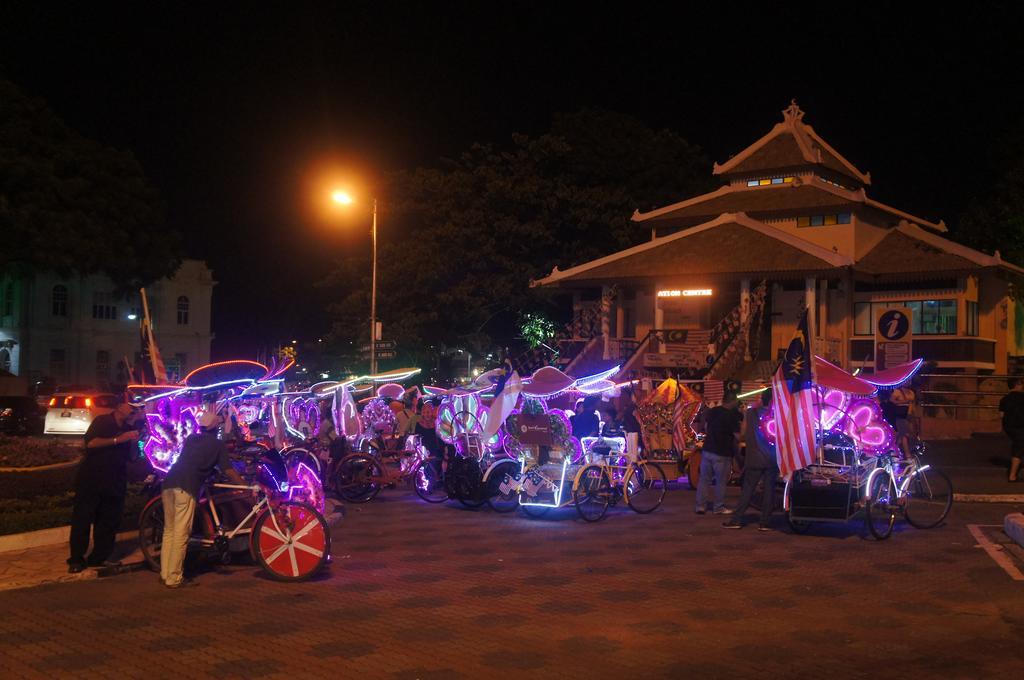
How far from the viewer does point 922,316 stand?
36.6m

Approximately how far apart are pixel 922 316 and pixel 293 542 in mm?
31393

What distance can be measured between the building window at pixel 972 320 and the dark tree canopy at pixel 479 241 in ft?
42.2

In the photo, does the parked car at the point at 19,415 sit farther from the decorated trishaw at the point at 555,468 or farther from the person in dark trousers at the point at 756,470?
the person in dark trousers at the point at 756,470

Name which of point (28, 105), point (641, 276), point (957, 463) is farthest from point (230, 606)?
point (28, 105)

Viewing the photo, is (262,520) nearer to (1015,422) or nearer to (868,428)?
(868,428)

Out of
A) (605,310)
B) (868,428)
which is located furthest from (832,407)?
(605,310)

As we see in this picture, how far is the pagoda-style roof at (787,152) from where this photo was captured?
1574 inches

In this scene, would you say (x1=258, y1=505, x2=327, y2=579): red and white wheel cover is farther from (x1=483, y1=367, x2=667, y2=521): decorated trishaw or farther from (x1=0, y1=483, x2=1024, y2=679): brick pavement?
(x1=483, y1=367, x2=667, y2=521): decorated trishaw

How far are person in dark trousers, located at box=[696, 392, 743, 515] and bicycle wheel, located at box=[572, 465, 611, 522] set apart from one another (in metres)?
1.55

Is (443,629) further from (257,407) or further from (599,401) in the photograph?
(599,401)

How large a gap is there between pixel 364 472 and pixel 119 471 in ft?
22.3

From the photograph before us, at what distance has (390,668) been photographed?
7242mm

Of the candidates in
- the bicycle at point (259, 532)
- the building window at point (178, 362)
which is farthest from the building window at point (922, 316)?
the building window at point (178, 362)

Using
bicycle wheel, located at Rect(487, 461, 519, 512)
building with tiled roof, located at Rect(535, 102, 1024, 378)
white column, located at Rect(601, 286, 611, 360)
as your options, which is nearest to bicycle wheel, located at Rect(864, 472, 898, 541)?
bicycle wheel, located at Rect(487, 461, 519, 512)
